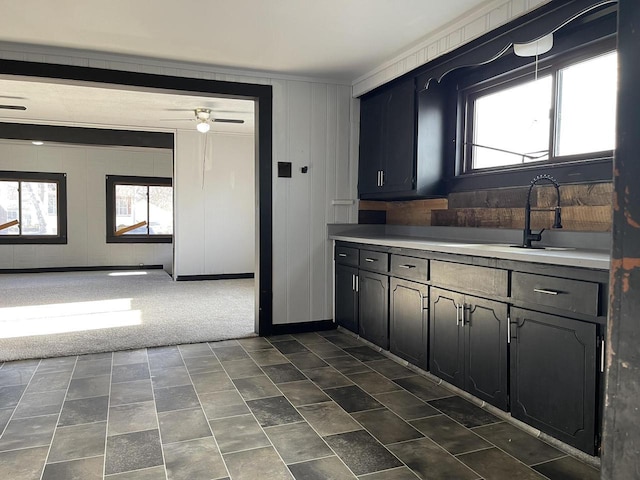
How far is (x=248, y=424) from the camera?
2.53m

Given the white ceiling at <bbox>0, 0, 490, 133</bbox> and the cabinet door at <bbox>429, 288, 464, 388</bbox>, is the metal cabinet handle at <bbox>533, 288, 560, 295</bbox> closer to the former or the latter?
the cabinet door at <bbox>429, 288, 464, 388</bbox>

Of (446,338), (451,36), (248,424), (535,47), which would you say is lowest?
(248,424)

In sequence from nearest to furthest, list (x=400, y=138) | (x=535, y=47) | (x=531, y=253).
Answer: (x=531, y=253) < (x=535, y=47) < (x=400, y=138)

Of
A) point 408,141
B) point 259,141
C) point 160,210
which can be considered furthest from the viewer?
point 160,210

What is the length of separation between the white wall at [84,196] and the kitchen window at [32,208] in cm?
11

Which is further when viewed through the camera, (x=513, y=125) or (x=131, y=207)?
(x=131, y=207)

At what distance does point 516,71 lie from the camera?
3281 mm

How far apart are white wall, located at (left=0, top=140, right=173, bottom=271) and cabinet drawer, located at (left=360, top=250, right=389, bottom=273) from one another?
6665 millimetres

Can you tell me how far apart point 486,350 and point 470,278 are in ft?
1.33

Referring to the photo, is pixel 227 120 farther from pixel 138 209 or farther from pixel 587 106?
pixel 587 106

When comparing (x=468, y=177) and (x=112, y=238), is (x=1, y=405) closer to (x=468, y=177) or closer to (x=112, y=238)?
(x=468, y=177)

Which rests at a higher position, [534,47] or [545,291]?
[534,47]

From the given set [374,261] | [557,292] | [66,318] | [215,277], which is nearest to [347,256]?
[374,261]

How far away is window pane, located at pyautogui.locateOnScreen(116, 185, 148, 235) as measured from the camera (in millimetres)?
9820
